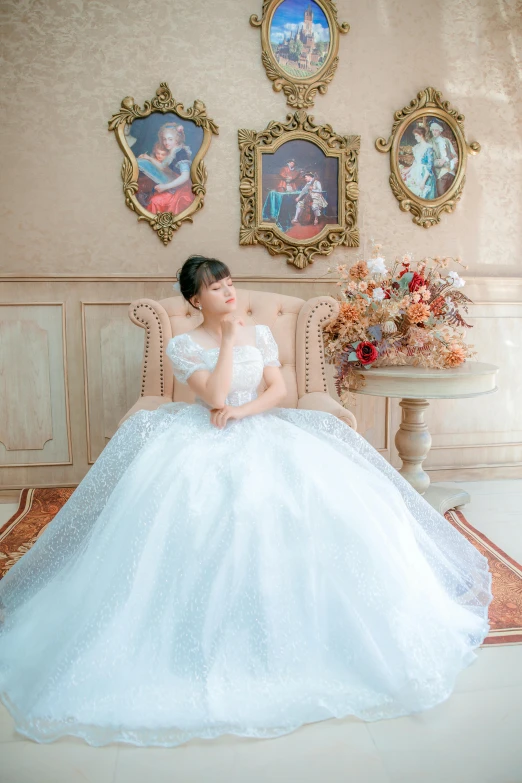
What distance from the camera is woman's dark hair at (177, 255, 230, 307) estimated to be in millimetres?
2430

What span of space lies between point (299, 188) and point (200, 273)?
174cm

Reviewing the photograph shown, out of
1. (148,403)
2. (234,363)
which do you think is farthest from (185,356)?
(148,403)

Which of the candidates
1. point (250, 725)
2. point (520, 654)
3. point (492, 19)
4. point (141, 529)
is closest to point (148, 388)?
point (141, 529)

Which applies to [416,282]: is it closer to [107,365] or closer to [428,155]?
[428,155]

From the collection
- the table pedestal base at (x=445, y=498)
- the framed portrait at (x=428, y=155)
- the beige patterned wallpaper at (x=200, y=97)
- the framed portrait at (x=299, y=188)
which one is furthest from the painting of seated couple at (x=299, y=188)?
the table pedestal base at (x=445, y=498)

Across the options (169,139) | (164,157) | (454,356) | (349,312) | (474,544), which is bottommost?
(474,544)

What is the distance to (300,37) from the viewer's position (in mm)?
3746

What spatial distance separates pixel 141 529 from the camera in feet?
6.07

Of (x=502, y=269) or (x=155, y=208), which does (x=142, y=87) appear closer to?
(x=155, y=208)

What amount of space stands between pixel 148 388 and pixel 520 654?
222cm

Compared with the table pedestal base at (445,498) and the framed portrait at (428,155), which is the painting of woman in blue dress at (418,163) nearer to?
the framed portrait at (428,155)

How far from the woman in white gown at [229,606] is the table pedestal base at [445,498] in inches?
54.5

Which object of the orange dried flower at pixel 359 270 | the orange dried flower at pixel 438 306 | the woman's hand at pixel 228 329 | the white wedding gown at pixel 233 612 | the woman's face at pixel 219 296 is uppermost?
the orange dried flower at pixel 359 270

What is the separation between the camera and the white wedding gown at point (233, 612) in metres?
1.64
